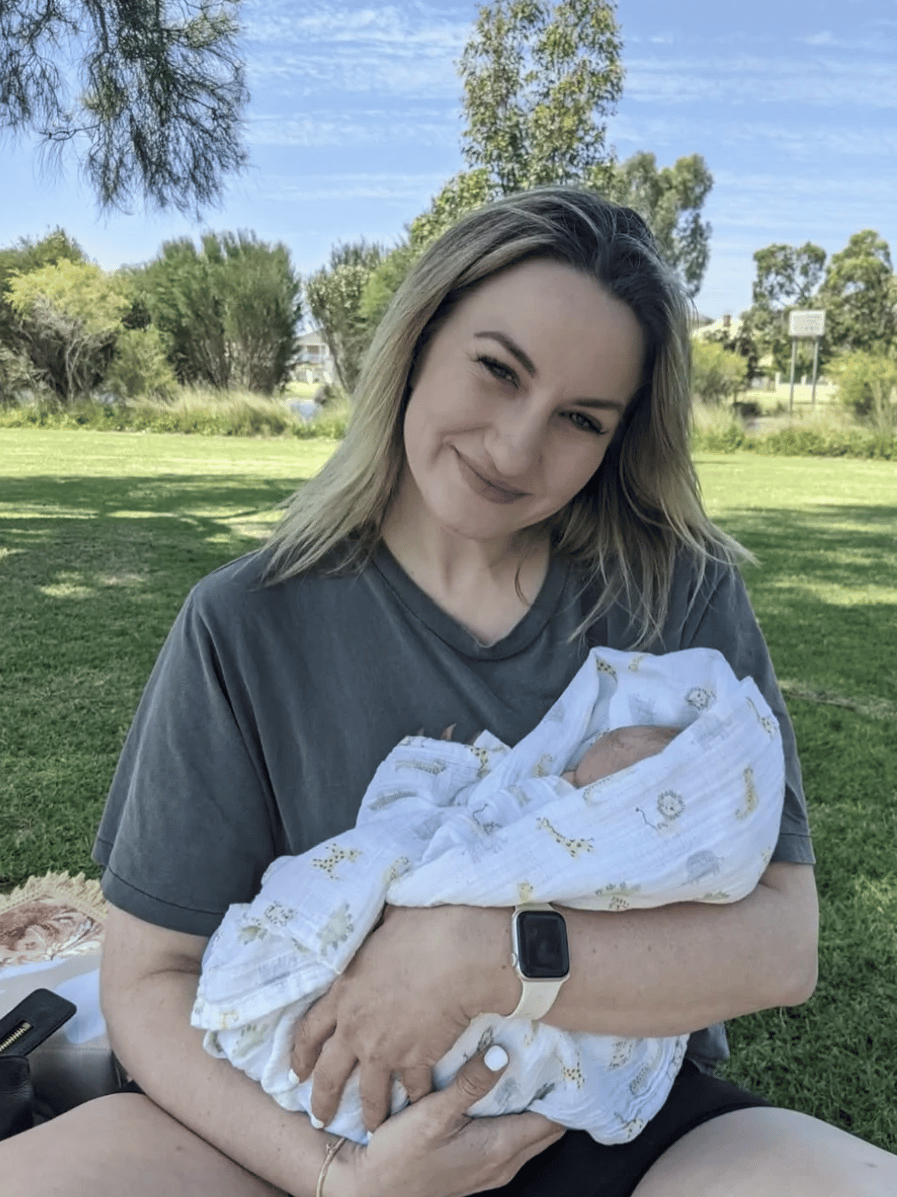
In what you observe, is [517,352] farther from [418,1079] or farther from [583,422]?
[418,1079]

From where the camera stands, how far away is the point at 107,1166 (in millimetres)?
1117

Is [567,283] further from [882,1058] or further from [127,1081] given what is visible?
[882,1058]

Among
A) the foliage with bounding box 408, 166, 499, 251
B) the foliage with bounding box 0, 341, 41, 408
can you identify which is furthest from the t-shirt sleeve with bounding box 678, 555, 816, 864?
the foliage with bounding box 0, 341, 41, 408

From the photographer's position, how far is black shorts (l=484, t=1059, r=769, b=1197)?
1.21 meters

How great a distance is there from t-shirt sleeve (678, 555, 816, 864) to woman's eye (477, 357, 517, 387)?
0.43 metres

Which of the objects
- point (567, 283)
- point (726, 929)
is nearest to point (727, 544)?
point (567, 283)

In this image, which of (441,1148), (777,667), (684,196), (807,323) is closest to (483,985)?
(441,1148)

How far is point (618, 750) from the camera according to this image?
1.27 metres

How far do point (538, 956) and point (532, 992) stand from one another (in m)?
0.04

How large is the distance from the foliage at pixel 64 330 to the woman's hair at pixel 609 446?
91.9 ft

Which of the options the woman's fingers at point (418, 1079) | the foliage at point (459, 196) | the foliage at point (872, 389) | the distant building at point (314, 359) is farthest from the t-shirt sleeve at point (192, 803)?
the distant building at point (314, 359)

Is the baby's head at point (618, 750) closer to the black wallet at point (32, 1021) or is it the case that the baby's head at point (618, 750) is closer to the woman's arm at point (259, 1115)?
the woman's arm at point (259, 1115)

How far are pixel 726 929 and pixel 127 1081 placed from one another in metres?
0.82

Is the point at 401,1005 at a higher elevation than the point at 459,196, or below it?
below
